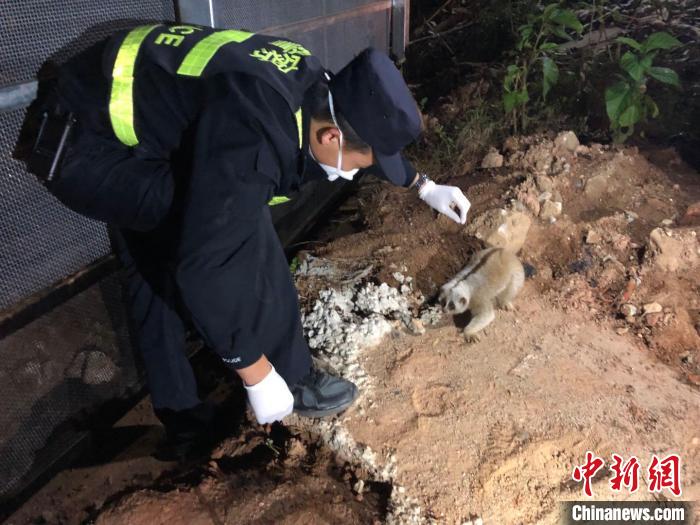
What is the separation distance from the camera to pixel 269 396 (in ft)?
6.33

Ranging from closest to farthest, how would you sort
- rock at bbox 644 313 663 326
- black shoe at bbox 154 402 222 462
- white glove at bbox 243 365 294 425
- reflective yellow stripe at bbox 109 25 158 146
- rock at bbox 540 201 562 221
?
1. reflective yellow stripe at bbox 109 25 158 146
2. white glove at bbox 243 365 294 425
3. black shoe at bbox 154 402 222 462
4. rock at bbox 644 313 663 326
5. rock at bbox 540 201 562 221

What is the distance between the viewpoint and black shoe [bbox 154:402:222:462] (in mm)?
2295

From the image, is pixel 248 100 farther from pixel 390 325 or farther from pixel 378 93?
pixel 390 325

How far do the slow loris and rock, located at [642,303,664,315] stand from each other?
2.56 ft

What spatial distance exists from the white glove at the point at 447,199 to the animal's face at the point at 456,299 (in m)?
0.38

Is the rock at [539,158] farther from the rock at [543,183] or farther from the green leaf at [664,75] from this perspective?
the green leaf at [664,75]

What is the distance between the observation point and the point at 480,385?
2.50 m

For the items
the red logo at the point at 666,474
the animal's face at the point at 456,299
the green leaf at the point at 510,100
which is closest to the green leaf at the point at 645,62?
the green leaf at the point at 510,100

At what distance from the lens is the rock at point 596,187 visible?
3711mm

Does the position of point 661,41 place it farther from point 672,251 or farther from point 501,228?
point 501,228

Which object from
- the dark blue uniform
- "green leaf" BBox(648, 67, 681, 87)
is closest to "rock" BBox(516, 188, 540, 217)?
"green leaf" BBox(648, 67, 681, 87)

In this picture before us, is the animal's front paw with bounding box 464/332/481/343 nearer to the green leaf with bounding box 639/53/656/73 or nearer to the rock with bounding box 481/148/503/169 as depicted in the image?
the rock with bounding box 481/148/503/169

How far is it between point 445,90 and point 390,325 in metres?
4.01

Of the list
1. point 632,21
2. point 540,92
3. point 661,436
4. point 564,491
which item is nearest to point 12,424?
point 564,491
